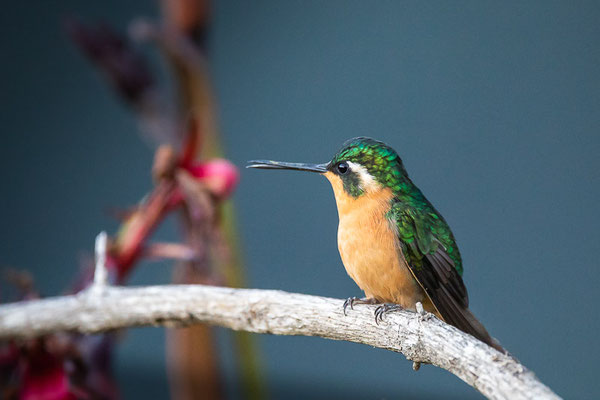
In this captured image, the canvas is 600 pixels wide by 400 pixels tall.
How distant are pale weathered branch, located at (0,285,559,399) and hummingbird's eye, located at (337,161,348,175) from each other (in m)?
0.10

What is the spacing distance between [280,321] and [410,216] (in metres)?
0.13

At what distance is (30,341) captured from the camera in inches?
26.5

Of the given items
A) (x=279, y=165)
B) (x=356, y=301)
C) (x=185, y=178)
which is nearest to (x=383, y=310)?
(x=356, y=301)

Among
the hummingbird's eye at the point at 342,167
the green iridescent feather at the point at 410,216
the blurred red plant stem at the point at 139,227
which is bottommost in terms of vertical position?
the green iridescent feather at the point at 410,216

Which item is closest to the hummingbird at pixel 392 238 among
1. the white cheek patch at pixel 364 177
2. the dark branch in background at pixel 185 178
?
the white cheek patch at pixel 364 177

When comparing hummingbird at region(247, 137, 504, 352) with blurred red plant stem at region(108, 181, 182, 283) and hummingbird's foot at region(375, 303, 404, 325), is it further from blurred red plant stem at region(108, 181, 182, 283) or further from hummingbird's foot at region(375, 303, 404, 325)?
blurred red plant stem at region(108, 181, 182, 283)

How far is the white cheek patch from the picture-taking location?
1.41 ft

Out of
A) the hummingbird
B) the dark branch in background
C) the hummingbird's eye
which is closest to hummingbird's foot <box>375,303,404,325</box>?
the hummingbird

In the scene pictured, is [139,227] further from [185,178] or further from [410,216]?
[410,216]

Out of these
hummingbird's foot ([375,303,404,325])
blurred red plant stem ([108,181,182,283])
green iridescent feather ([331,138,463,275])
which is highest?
blurred red plant stem ([108,181,182,283])

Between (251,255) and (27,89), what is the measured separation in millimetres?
680

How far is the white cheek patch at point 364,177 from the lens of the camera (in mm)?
430

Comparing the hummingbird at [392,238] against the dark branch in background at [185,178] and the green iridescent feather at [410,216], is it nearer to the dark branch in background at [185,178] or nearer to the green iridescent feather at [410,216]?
the green iridescent feather at [410,216]

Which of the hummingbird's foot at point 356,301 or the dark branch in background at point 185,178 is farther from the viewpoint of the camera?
the dark branch in background at point 185,178
